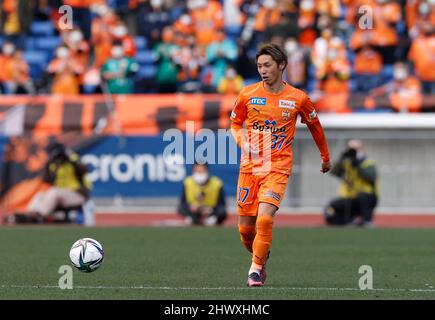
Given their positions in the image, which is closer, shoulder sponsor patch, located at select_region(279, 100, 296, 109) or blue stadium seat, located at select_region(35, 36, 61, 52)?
shoulder sponsor patch, located at select_region(279, 100, 296, 109)

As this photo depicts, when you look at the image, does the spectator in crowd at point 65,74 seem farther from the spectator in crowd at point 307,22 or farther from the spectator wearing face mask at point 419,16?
the spectator wearing face mask at point 419,16

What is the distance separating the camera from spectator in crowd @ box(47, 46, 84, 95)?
25.8 metres

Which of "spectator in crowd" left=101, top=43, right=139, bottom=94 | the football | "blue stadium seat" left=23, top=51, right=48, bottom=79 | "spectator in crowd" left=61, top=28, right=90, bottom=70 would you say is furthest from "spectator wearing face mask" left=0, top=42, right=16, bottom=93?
the football

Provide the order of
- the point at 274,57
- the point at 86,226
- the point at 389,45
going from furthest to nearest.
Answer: the point at 389,45 < the point at 86,226 < the point at 274,57

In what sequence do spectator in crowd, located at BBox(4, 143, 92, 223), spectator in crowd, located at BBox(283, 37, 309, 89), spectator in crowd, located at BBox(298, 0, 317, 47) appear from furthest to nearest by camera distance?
spectator in crowd, located at BBox(298, 0, 317, 47) < spectator in crowd, located at BBox(283, 37, 309, 89) < spectator in crowd, located at BBox(4, 143, 92, 223)

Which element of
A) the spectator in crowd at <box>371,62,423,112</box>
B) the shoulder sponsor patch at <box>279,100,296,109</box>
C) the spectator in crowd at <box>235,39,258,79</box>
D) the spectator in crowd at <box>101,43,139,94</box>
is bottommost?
the shoulder sponsor patch at <box>279,100,296,109</box>

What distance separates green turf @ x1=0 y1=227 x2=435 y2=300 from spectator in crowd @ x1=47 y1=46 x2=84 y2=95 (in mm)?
5955

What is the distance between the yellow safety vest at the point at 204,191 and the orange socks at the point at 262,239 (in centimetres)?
1068

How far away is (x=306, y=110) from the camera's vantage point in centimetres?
1098

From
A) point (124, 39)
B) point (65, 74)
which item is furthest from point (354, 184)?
point (124, 39)

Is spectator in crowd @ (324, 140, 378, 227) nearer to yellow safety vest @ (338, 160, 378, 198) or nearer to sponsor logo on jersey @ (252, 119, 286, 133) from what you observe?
yellow safety vest @ (338, 160, 378, 198)
